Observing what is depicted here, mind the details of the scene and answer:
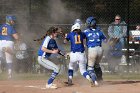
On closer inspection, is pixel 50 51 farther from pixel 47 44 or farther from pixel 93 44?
pixel 93 44

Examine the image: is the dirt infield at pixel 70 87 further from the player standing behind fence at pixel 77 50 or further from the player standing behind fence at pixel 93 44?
the player standing behind fence at pixel 93 44

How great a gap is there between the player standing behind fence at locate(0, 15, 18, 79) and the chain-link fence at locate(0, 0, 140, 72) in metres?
1.48

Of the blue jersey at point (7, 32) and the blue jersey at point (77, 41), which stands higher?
the blue jersey at point (7, 32)

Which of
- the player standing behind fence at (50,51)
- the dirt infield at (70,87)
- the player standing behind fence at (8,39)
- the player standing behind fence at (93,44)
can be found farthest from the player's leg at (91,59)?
the player standing behind fence at (8,39)

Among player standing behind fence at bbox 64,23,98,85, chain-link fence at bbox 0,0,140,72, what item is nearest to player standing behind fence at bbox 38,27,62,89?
player standing behind fence at bbox 64,23,98,85

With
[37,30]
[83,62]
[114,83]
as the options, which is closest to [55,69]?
[83,62]

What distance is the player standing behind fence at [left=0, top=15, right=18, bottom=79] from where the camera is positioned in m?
16.8

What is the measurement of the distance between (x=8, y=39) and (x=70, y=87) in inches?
157

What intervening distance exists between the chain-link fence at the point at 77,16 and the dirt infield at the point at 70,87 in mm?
3200

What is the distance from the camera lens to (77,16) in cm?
2005

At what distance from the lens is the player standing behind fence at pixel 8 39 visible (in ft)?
55.2

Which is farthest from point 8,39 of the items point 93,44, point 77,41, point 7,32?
point 93,44

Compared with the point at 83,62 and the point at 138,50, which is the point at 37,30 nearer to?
the point at 138,50

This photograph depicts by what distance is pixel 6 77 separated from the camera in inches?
673
